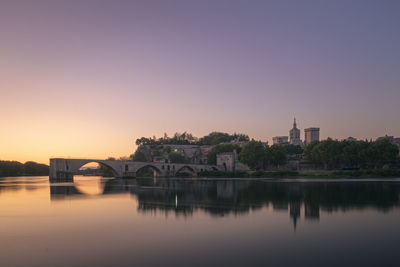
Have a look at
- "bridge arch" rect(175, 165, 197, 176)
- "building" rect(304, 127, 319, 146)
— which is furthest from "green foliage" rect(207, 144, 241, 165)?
"building" rect(304, 127, 319, 146)

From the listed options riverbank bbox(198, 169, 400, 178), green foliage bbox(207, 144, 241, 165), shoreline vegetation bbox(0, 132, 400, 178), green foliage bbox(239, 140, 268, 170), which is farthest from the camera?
green foliage bbox(207, 144, 241, 165)

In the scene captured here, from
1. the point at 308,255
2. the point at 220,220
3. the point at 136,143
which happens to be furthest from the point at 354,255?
the point at 136,143

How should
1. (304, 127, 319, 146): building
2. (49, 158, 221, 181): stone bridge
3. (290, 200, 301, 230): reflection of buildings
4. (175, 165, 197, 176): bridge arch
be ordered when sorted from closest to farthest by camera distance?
1. (290, 200, 301, 230): reflection of buildings
2. (49, 158, 221, 181): stone bridge
3. (175, 165, 197, 176): bridge arch
4. (304, 127, 319, 146): building

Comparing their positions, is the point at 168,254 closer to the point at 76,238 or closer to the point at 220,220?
the point at 76,238

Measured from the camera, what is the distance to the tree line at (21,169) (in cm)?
8406

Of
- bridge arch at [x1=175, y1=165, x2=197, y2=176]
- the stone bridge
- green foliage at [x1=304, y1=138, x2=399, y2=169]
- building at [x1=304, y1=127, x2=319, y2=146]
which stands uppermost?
building at [x1=304, y1=127, x2=319, y2=146]

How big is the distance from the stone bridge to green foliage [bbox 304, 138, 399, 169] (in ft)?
97.9

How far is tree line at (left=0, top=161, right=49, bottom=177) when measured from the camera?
84.1 m

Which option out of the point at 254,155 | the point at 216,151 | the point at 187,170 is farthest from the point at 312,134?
the point at 254,155

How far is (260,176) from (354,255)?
55897 millimetres

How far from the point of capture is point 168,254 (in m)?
9.70

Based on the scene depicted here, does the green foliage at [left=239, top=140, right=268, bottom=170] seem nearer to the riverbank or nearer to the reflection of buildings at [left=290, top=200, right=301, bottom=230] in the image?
the riverbank

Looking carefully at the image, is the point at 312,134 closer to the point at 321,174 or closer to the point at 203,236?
the point at 321,174

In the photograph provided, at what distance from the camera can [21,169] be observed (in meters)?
90.7
